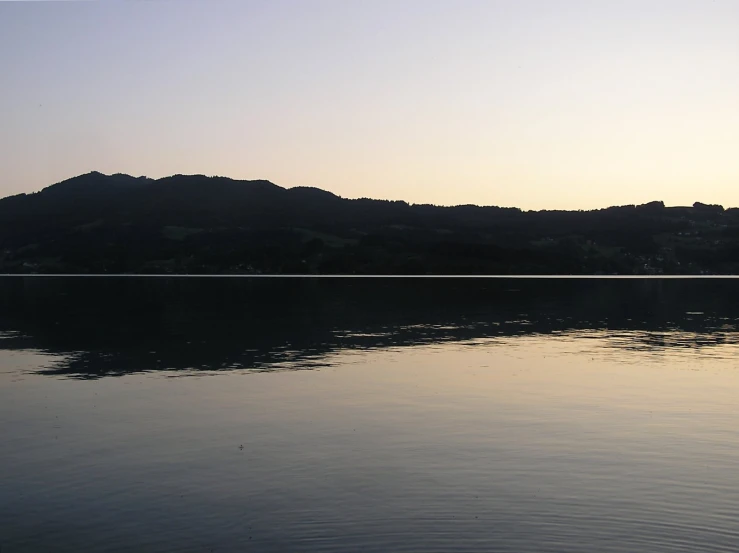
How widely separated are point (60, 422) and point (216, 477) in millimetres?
11184

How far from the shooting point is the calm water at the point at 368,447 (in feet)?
61.2

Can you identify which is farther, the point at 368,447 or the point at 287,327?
the point at 287,327

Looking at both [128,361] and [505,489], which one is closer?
[505,489]

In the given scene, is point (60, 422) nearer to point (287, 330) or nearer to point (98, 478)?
point (98, 478)

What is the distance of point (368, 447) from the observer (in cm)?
2698

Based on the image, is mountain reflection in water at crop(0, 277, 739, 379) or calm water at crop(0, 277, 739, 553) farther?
mountain reflection in water at crop(0, 277, 739, 379)

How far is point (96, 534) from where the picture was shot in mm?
18297

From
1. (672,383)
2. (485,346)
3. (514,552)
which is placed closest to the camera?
(514,552)

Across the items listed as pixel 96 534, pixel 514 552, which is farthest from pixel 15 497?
pixel 514 552

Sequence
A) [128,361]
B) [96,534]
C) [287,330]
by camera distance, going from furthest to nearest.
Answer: [287,330] < [128,361] < [96,534]

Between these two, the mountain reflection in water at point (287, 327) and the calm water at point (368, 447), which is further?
the mountain reflection in water at point (287, 327)

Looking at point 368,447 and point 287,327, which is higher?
point 287,327

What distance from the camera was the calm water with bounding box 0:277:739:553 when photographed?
1864 cm

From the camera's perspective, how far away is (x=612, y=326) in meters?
82.2
